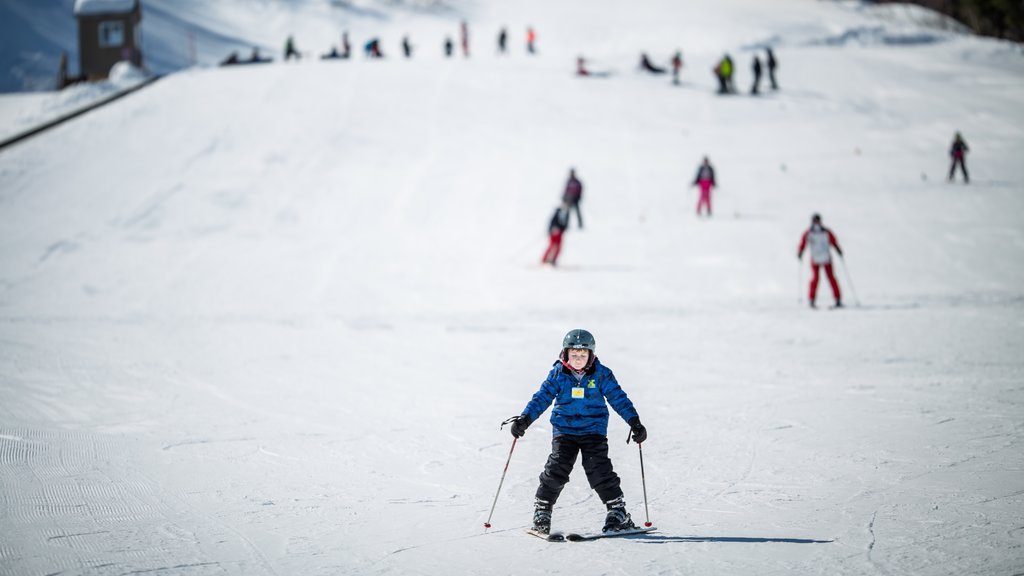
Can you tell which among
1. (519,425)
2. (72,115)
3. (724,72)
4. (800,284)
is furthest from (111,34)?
(519,425)

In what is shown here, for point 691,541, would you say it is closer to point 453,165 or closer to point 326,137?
point 453,165

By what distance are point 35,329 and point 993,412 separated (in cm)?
1121

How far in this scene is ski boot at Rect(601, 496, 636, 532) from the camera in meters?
4.26

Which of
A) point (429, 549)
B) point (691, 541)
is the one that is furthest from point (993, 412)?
point (429, 549)

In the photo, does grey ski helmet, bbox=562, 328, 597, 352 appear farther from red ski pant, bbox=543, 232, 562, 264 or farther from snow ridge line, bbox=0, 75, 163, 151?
snow ridge line, bbox=0, 75, 163, 151

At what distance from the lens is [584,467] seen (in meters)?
4.32

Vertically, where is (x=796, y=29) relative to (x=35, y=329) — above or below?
above

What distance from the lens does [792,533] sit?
4.19 meters

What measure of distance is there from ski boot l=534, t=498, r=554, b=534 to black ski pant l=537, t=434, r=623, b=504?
0.04 meters

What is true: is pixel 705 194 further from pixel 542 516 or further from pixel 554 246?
pixel 542 516

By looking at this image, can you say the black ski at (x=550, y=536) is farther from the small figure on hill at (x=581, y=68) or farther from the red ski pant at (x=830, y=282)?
the small figure on hill at (x=581, y=68)

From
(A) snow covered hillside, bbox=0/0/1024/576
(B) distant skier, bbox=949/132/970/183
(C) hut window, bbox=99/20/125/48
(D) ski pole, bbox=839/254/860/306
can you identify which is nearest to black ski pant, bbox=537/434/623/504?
(A) snow covered hillside, bbox=0/0/1024/576

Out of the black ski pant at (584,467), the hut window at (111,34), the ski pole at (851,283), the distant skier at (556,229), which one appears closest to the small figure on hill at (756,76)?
the ski pole at (851,283)

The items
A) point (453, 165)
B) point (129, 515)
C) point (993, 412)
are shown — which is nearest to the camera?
point (129, 515)
